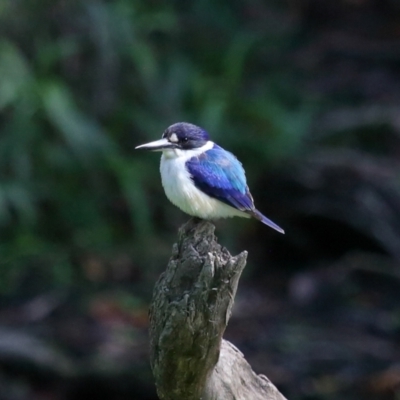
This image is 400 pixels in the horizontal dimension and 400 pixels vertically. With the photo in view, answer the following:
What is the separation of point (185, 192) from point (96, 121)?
16.9 feet

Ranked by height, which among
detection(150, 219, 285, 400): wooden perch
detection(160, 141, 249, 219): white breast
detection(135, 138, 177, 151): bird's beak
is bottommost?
Result: detection(150, 219, 285, 400): wooden perch

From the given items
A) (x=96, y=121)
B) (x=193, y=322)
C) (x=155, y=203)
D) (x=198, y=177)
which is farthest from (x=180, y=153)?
(x=155, y=203)

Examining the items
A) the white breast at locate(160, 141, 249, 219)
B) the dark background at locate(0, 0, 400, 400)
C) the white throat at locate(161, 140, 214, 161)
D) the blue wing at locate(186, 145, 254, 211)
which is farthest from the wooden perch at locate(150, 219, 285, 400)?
the dark background at locate(0, 0, 400, 400)

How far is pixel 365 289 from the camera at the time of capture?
9977mm

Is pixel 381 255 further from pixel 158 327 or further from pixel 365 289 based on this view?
pixel 158 327

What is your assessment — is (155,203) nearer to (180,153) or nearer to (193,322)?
(180,153)

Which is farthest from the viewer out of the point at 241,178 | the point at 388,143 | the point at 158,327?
the point at 388,143

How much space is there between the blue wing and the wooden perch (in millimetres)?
916

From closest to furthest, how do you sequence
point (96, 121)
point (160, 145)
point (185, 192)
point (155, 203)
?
point (185, 192) < point (160, 145) < point (96, 121) < point (155, 203)

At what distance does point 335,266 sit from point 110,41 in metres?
3.25

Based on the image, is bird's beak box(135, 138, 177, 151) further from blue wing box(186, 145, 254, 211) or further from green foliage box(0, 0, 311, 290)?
green foliage box(0, 0, 311, 290)

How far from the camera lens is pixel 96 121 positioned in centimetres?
986

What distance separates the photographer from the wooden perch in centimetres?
379

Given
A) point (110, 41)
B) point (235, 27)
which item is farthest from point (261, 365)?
point (235, 27)
